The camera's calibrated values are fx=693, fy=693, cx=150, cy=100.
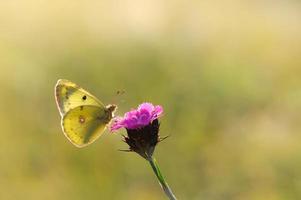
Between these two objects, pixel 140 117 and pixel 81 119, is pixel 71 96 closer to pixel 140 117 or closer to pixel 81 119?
pixel 81 119

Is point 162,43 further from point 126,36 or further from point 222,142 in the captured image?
point 222,142

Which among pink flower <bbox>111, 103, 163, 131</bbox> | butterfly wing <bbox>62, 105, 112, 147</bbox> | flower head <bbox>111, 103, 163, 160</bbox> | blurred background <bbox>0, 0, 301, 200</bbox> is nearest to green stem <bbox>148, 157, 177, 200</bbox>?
flower head <bbox>111, 103, 163, 160</bbox>

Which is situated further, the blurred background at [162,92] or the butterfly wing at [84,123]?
the blurred background at [162,92]

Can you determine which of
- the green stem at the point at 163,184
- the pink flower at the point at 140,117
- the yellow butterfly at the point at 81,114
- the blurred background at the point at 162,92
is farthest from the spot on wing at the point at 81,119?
the blurred background at the point at 162,92

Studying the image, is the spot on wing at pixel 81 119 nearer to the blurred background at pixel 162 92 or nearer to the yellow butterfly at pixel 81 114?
the yellow butterfly at pixel 81 114

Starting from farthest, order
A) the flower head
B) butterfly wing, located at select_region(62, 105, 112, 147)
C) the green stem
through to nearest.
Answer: butterfly wing, located at select_region(62, 105, 112, 147) → the flower head → the green stem

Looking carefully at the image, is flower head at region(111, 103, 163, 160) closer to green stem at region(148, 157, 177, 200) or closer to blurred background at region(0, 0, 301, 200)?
green stem at region(148, 157, 177, 200)
